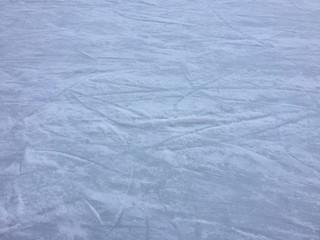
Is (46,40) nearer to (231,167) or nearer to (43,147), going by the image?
(43,147)

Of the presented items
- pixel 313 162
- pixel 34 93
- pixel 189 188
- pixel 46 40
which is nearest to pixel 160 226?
pixel 189 188

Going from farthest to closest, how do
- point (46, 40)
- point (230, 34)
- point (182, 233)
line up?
point (230, 34), point (46, 40), point (182, 233)

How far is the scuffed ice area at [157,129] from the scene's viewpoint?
1.47 metres

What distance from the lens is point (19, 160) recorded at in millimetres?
1728

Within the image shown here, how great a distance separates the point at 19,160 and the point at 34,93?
0.66 m

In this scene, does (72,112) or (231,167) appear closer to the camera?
(231,167)

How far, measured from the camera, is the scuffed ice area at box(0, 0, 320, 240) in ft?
4.83

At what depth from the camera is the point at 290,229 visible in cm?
146

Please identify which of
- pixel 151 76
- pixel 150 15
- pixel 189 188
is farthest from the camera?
pixel 150 15

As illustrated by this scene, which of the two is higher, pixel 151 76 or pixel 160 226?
pixel 151 76

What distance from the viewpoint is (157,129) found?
78.5 inches

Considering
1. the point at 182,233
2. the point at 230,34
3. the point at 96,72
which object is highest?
the point at 230,34

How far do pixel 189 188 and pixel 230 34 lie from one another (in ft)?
6.59

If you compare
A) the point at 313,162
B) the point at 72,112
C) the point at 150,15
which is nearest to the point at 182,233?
the point at 313,162
